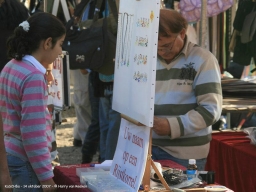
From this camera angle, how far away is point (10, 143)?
3189 millimetres

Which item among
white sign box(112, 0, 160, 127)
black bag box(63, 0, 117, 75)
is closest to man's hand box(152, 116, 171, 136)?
white sign box(112, 0, 160, 127)

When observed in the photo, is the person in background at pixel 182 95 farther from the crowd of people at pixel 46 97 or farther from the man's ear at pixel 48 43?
the man's ear at pixel 48 43

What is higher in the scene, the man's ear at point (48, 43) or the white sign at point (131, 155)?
the man's ear at point (48, 43)

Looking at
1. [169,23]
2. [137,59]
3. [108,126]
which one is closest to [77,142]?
[108,126]

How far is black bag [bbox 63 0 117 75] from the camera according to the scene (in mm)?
4770

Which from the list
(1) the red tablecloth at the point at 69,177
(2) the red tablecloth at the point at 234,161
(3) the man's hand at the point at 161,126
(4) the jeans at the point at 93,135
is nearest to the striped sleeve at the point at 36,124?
(1) the red tablecloth at the point at 69,177

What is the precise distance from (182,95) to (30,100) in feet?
3.05

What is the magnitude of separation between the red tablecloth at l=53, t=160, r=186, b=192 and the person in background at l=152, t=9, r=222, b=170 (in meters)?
0.15

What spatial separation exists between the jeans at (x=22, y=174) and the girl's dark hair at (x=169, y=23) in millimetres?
1037

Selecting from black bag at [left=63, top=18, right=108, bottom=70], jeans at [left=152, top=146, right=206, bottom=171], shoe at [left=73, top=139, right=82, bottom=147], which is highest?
black bag at [left=63, top=18, right=108, bottom=70]

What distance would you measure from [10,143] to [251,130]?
6.09ft

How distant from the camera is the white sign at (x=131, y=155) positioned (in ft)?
9.38

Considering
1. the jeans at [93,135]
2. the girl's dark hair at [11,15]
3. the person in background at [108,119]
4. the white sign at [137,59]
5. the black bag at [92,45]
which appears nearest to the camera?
the white sign at [137,59]

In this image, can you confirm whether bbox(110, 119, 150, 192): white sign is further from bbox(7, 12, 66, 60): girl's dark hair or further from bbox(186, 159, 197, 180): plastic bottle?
bbox(7, 12, 66, 60): girl's dark hair
